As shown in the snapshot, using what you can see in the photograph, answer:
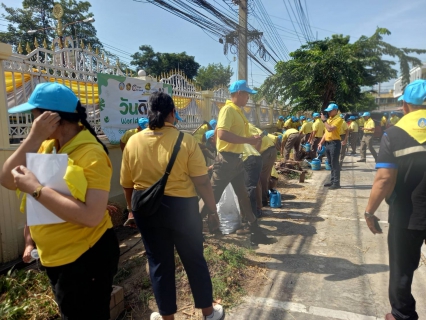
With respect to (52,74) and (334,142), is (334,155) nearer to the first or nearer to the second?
(334,142)

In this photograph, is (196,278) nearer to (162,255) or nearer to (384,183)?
(162,255)

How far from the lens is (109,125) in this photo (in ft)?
17.6

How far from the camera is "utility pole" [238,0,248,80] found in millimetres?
10836

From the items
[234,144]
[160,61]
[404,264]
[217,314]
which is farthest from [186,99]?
[160,61]

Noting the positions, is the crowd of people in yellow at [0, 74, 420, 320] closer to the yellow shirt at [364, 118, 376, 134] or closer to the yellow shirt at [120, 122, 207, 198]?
the yellow shirt at [120, 122, 207, 198]

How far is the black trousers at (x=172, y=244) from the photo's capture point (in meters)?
2.12

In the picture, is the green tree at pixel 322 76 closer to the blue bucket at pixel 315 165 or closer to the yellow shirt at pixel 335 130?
the blue bucket at pixel 315 165

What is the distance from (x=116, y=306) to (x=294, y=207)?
12.9 ft

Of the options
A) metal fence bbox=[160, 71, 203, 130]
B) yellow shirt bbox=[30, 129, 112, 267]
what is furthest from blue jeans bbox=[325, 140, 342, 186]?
yellow shirt bbox=[30, 129, 112, 267]

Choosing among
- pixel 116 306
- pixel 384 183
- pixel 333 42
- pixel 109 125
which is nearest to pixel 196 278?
pixel 116 306

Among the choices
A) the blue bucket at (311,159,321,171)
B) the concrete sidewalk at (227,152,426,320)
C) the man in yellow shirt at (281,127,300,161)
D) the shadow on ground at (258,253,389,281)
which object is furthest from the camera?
the blue bucket at (311,159,321,171)

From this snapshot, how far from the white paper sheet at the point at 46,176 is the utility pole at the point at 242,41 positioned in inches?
398

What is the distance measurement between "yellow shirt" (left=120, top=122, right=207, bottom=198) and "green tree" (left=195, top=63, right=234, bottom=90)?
148ft

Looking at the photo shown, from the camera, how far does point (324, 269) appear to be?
332 centimetres
